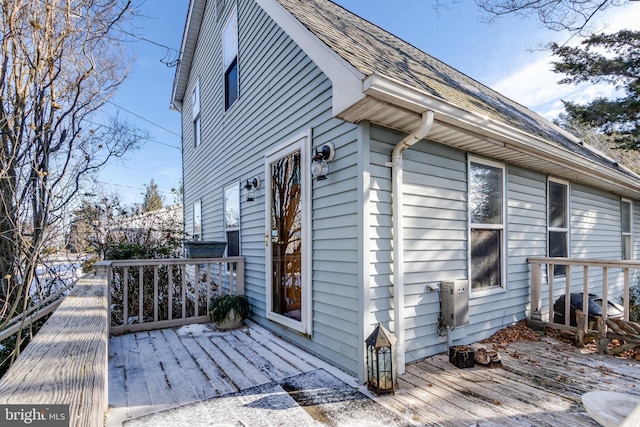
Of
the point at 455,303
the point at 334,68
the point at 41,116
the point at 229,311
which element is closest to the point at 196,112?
the point at 41,116

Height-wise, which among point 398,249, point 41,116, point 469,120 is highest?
point 41,116

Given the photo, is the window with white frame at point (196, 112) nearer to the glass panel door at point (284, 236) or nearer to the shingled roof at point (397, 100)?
the shingled roof at point (397, 100)

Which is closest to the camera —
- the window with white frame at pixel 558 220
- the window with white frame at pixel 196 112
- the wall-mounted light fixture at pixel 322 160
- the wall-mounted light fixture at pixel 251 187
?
the wall-mounted light fixture at pixel 322 160

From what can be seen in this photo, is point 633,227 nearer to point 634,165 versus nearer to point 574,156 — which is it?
point 574,156

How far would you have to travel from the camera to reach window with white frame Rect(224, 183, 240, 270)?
5.62m

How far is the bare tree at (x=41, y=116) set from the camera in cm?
344

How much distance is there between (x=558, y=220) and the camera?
5387 mm

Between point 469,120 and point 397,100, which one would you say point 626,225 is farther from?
point 397,100

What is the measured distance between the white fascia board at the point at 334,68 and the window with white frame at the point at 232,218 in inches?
110

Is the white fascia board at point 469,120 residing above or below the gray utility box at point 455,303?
above

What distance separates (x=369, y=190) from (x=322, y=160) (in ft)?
2.16

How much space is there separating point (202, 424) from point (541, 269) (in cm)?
473

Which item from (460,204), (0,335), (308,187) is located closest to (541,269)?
(460,204)

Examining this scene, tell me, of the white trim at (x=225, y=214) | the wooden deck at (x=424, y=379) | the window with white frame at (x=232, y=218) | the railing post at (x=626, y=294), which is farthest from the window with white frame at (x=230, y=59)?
the railing post at (x=626, y=294)
